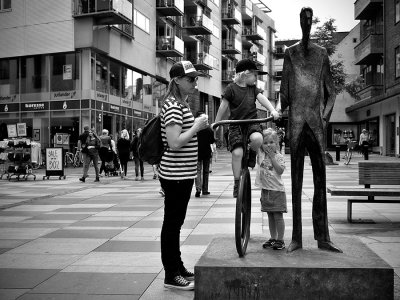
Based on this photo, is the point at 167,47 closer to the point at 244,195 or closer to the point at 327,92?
the point at 327,92

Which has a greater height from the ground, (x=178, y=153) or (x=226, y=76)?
(x=226, y=76)

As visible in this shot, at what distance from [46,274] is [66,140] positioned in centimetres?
2375

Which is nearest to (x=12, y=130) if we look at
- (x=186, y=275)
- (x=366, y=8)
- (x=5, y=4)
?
(x=5, y=4)

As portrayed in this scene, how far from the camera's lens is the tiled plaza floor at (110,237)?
4.89 meters

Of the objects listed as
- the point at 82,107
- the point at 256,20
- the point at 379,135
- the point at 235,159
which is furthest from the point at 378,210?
the point at 256,20

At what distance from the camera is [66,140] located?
2834 cm

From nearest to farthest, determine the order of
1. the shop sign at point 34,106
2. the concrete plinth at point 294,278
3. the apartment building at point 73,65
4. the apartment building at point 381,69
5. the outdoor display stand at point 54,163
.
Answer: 1. the concrete plinth at point 294,278
2. the outdoor display stand at point 54,163
3. the apartment building at point 73,65
4. the shop sign at point 34,106
5. the apartment building at point 381,69

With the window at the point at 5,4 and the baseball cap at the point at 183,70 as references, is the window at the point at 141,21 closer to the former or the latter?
the window at the point at 5,4

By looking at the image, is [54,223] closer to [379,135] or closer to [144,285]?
[144,285]

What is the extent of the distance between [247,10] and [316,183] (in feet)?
219

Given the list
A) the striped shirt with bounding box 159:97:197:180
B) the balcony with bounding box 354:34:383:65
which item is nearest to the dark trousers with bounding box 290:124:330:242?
the striped shirt with bounding box 159:97:197:180

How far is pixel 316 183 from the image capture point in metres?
4.99

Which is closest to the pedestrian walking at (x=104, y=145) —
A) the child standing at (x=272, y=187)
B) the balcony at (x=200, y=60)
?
the child standing at (x=272, y=187)

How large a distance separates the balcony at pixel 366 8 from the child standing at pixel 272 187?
3576cm
